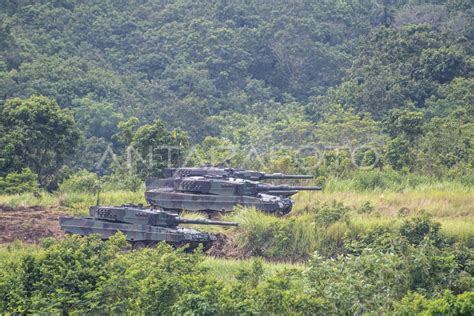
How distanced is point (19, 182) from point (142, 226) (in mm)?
7586

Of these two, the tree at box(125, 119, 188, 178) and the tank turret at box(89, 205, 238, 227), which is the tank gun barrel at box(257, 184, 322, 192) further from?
the tree at box(125, 119, 188, 178)

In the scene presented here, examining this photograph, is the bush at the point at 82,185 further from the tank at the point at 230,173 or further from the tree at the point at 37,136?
the tree at the point at 37,136

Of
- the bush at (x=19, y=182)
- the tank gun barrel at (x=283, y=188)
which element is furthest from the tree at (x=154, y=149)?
the tank gun barrel at (x=283, y=188)

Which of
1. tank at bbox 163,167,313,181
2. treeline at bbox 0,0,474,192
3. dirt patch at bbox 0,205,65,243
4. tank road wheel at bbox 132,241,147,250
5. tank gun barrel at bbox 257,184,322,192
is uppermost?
treeline at bbox 0,0,474,192

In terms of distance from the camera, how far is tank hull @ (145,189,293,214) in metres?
20.1

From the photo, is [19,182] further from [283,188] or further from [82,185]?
[283,188]

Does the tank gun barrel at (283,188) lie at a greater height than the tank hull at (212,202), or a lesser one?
greater

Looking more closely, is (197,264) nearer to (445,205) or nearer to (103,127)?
(445,205)

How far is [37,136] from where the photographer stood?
26.5m

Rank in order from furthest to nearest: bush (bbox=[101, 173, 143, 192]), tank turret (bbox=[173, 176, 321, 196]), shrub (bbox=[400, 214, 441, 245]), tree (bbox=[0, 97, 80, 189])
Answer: tree (bbox=[0, 97, 80, 189]) < bush (bbox=[101, 173, 143, 192]) < tank turret (bbox=[173, 176, 321, 196]) < shrub (bbox=[400, 214, 441, 245])

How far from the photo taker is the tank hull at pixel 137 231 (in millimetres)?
17672

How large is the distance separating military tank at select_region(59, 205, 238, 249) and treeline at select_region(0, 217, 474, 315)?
2668mm

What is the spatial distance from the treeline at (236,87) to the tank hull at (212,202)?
411 centimetres

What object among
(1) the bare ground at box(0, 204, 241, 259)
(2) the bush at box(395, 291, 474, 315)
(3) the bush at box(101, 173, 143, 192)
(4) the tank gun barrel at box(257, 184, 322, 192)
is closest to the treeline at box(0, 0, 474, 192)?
(3) the bush at box(101, 173, 143, 192)
